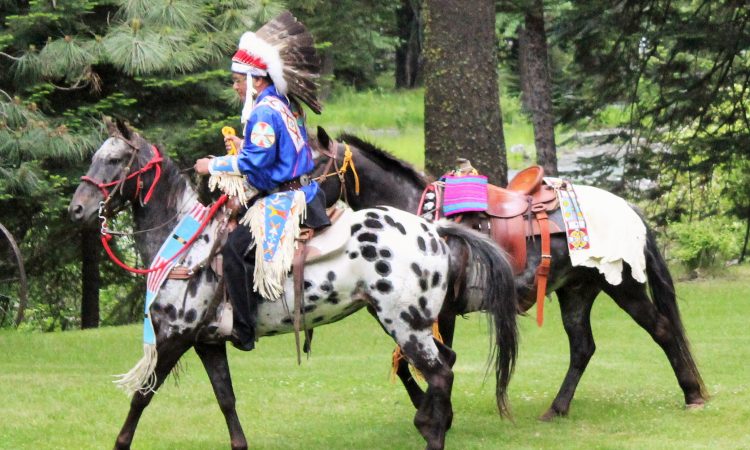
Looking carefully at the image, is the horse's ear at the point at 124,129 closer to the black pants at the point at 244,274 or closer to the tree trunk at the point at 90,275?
the black pants at the point at 244,274

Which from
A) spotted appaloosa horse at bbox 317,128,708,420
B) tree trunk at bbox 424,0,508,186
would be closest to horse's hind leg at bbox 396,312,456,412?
spotted appaloosa horse at bbox 317,128,708,420

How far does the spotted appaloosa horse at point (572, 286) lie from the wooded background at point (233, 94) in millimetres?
4053

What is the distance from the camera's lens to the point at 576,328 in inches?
319

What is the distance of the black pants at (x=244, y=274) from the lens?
6.39 meters

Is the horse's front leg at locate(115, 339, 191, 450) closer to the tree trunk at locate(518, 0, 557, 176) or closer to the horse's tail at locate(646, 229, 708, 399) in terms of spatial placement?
the horse's tail at locate(646, 229, 708, 399)

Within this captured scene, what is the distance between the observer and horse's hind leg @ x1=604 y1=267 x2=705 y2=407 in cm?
781

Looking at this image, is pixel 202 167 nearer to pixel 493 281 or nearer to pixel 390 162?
pixel 493 281

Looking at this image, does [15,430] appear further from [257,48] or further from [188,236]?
[257,48]

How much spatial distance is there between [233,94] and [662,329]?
6.67m

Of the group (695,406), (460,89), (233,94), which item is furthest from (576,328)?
(233,94)

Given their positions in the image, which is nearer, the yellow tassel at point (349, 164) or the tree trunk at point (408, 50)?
the yellow tassel at point (349, 164)

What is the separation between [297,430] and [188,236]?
5.90 feet

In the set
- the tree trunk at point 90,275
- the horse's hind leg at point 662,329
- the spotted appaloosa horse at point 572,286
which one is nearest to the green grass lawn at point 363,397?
the horse's hind leg at point 662,329

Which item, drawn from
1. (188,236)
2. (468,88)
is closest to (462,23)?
(468,88)
